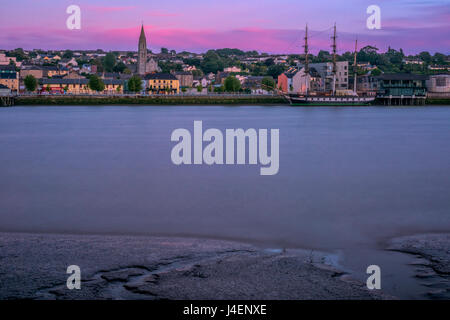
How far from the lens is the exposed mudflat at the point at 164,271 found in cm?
546

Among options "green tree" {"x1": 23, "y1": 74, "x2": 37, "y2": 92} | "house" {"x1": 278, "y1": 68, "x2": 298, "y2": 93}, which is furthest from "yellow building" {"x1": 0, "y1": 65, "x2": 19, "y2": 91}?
"house" {"x1": 278, "y1": 68, "x2": 298, "y2": 93}

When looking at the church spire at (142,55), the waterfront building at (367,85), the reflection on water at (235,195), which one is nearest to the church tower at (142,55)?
the church spire at (142,55)

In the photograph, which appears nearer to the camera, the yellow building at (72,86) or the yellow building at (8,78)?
the yellow building at (8,78)

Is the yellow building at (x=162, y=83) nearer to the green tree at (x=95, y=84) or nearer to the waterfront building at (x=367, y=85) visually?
the green tree at (x=95, y=84)

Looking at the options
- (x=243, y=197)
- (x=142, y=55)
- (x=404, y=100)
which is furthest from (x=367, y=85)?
(x=243, y=197)

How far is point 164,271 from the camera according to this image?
6098 mm

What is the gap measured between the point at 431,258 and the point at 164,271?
3.27 m

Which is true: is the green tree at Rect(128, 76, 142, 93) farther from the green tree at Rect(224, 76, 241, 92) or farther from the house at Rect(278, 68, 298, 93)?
the house at Rect(278, 68, 298, 93)

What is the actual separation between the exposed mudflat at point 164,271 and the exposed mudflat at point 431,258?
684 millimetres

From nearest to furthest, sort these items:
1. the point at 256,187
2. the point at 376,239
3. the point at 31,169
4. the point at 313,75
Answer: the point at 376,239 → the point at 256,187 → the point at 31,169 → the point at 313,75
